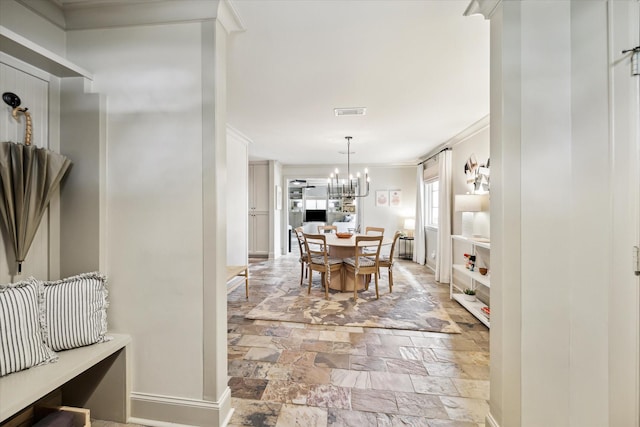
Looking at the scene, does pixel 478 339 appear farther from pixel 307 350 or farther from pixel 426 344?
pixel 307 350

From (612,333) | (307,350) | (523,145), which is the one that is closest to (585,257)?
(612,333)

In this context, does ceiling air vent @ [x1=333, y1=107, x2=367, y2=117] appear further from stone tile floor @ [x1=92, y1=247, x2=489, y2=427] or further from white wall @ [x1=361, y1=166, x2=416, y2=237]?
white wall @ [x1=361, y1=166, x2=416, y2=237]

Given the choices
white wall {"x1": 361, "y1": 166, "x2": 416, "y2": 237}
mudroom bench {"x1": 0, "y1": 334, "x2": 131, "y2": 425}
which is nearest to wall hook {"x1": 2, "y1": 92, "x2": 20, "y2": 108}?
mudroom bench {"x1": 0, "y1": 334, "x2": 131, "y2": 425}

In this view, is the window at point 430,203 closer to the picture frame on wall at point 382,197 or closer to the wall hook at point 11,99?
the picture frame on wall at point 382,197

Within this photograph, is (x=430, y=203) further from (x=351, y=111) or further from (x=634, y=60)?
(x=634, y=60)

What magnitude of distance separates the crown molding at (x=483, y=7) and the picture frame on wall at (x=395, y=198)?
5.29 m

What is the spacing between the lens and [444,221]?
4.44m

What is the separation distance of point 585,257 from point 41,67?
2.97 m

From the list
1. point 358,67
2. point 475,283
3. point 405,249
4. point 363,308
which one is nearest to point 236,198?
point 363,308

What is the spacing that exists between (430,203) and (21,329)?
242 inches

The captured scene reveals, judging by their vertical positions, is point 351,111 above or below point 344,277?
above

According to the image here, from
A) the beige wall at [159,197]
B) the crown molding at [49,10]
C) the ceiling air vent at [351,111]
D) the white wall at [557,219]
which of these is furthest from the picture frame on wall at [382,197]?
the crown molding at [49,10]

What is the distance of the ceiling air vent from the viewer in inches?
119

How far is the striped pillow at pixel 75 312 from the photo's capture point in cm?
133
